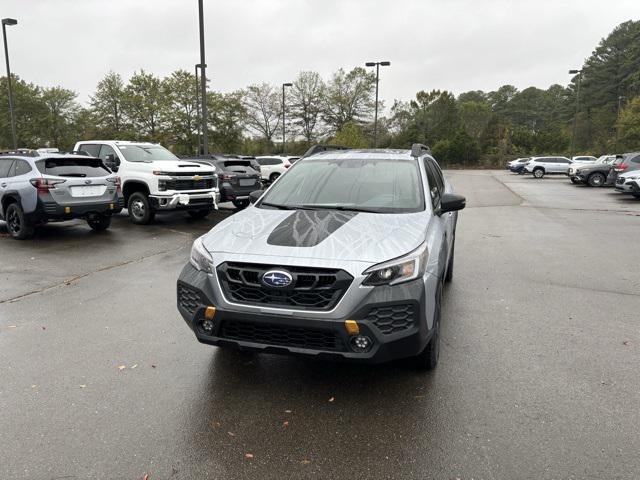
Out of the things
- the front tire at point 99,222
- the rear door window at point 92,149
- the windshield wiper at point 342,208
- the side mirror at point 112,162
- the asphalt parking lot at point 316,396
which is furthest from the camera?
the rear door window at point 92,149

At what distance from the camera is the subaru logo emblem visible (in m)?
3.02

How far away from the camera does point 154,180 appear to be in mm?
10727

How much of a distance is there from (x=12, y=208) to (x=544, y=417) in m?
9.71

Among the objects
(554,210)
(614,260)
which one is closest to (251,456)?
(614,260)

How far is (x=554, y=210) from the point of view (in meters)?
15.2

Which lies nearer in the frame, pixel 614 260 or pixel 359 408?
pixel 359 408

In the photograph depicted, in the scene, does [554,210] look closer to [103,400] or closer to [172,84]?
[103,400]

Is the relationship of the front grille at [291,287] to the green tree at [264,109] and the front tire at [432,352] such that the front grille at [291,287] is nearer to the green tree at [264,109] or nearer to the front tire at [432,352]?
the front tire at [432,352]

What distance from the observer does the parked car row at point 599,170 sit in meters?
17.8

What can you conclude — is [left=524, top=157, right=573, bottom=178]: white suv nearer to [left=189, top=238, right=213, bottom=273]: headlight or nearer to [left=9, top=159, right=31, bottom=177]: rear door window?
[left=9, top=159, right=31, bottom=177]: rear door window

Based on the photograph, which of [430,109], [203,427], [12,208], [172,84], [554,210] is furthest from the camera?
[430,109]

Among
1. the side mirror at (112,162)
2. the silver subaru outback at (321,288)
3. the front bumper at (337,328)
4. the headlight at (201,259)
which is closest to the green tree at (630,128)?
the side mirror at (112,162)

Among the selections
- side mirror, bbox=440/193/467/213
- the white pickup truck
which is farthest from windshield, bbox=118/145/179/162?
side mirror, bbox=440/193/467/213

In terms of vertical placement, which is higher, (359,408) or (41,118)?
(41,118)
